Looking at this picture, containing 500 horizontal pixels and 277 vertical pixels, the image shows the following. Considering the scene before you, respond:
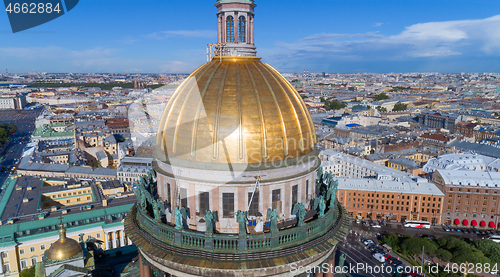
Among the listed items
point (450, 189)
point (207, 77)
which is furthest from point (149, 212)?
point (450, 189)

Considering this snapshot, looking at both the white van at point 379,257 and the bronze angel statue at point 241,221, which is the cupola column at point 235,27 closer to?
the bronze angel statue at point 241,221

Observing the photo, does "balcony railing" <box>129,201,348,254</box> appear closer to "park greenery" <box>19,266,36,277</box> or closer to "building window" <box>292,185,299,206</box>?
"building window" <box>292,185,299,206</box>

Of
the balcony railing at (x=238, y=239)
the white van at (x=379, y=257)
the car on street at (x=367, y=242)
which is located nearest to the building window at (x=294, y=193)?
the balcony railing at (x=238, y=239)

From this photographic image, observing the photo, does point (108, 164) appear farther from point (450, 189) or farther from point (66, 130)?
point (450, 189)

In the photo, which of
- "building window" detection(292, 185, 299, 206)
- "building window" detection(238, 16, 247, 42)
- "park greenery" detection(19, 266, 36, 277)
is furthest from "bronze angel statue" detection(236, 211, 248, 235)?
"park greenery" detection(19, 266, 36, 277)

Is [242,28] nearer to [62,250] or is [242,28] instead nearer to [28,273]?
[62,250]

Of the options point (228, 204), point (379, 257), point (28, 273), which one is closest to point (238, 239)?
point (228, 204)
